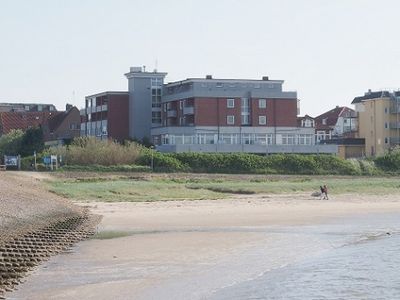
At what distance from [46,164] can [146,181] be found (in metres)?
16.2

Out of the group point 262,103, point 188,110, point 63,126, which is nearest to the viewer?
point 188,110

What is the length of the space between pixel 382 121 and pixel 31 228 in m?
93.8

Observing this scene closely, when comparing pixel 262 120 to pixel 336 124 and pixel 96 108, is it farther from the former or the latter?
pixel 336 124

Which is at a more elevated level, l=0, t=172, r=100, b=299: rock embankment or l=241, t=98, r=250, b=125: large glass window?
l=241, t=98, r=250, b=125: large glass window

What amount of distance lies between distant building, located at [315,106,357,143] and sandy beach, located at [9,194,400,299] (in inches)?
3080

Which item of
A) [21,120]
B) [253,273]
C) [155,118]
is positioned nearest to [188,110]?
[155,118]

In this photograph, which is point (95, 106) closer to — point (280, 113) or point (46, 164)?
point (280, 113)

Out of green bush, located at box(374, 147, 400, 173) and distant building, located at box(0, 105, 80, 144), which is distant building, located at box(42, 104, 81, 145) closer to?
distant building, located at box(0, 105, 80, 144)

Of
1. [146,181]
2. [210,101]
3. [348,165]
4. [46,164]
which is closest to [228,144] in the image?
[210,101]

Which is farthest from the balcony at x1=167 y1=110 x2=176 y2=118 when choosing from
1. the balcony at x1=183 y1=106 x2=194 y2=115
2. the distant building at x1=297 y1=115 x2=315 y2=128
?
the distant building at x1=297 y1=115 x2=315 y2=128

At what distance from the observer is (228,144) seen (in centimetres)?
10162

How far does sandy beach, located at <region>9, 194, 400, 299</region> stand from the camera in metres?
20.7

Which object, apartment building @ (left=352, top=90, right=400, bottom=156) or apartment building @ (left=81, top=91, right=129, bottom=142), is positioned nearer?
apartment building @ (left=81, top=91, right=129, bottom=142)

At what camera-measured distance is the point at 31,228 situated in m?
31.5
